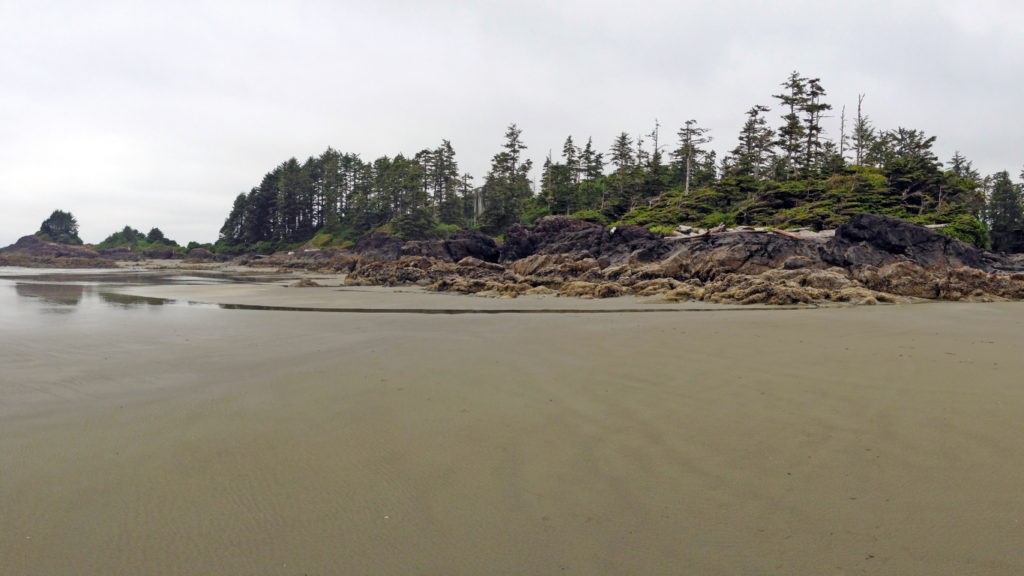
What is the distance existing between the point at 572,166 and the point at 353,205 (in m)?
30.8

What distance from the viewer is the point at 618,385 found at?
15.5 feet

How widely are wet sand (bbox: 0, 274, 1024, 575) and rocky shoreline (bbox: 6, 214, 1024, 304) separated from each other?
9050mm

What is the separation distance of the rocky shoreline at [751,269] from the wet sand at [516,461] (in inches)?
356

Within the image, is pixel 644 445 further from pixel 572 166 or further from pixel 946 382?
pixel 572 166

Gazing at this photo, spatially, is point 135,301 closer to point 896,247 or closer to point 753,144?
point 896,247

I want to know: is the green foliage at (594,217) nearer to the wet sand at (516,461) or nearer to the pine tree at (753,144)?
the pine tree at (753,144)

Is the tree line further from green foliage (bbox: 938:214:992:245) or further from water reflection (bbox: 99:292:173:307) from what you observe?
water reflection (bbox: 99:292:173:307)

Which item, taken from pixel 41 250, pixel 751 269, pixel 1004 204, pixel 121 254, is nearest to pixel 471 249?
pixel 751 269

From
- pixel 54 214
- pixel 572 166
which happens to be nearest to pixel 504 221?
pixel 572 166

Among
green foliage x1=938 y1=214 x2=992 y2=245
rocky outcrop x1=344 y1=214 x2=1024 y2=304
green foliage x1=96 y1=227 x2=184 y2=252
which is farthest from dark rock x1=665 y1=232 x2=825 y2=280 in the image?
green foliage x1=96 y1=227 x2=184 y2=252

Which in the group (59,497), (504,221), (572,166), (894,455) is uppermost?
(572,166)

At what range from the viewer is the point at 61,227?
74.9m

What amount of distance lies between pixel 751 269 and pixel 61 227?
10283cm

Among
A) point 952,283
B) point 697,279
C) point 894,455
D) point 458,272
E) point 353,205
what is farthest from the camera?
point 353,205
